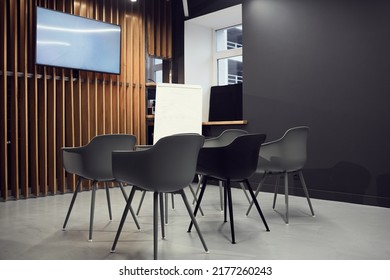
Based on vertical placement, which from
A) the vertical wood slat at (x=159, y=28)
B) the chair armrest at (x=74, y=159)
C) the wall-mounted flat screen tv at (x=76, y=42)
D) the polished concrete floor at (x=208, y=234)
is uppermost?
the vertical wood slat at (x=159, y=28)

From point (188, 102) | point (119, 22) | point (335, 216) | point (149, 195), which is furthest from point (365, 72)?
point (119, 22)

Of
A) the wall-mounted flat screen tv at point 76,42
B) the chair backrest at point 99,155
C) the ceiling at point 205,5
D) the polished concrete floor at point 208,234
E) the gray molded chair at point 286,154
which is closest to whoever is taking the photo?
the polished concrete floor at point 208,234

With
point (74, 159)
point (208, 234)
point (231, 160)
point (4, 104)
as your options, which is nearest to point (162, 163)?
point (231, 160)

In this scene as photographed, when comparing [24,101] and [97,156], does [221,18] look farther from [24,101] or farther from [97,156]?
[97,156]

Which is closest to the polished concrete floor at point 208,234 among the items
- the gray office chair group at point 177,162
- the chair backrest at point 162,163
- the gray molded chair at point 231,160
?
the gray office chair group at point 177,162

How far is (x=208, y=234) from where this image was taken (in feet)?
10.5

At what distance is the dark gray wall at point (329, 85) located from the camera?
4414mm

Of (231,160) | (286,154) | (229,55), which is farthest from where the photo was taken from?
(229,55)

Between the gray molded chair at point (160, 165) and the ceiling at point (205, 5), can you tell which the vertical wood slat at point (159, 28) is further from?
the gray molded chair at point (160, 165)

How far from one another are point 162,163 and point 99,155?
91 cm

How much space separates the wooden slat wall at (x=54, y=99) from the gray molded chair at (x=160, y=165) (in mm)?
2886

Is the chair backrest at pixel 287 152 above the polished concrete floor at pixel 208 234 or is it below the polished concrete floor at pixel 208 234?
above

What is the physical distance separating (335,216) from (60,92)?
396 cm
